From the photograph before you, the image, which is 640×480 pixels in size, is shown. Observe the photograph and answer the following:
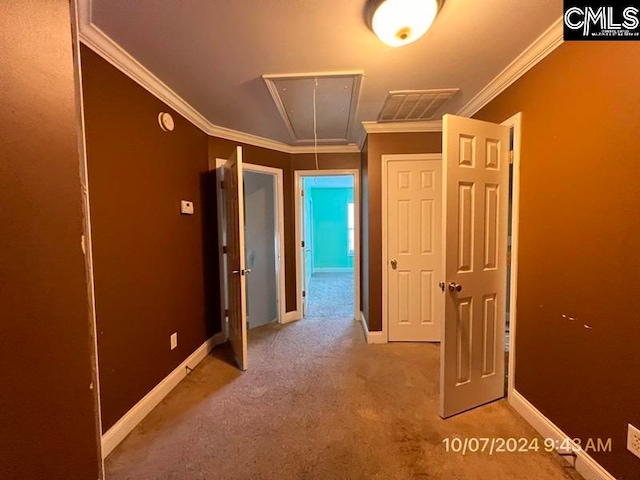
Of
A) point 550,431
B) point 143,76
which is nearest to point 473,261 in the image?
point 550,431

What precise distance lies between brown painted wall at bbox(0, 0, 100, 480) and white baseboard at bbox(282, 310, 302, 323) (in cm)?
305

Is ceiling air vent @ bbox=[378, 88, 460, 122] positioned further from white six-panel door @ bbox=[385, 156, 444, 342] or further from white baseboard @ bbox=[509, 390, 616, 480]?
white baseboard @ bbox=[509, 390, 616, 480]

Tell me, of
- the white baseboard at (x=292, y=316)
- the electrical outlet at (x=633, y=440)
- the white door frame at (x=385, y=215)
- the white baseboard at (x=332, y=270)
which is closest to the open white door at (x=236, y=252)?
the white baseboard at (x=292, y=316)

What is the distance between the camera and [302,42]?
1639 millimetres

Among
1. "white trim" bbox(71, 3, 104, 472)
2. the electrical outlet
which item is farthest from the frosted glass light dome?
the electrical outlet

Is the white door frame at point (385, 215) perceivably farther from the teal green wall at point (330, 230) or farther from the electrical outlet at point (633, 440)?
the teal green wall at point (330, 230)

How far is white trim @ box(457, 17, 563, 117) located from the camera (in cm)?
155

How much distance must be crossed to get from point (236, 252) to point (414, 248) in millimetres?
1793

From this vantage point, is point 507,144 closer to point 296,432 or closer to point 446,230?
point 446,230

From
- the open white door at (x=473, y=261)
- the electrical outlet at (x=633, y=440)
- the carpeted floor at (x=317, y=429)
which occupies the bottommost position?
the carpeted floor at (x=317, y=429)

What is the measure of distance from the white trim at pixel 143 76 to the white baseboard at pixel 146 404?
2.10 meters

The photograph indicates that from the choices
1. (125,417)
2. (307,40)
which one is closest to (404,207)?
(307,40)

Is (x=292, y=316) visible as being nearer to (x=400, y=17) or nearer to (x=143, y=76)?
(x=143, y=76)

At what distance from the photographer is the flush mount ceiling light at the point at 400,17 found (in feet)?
4.30
